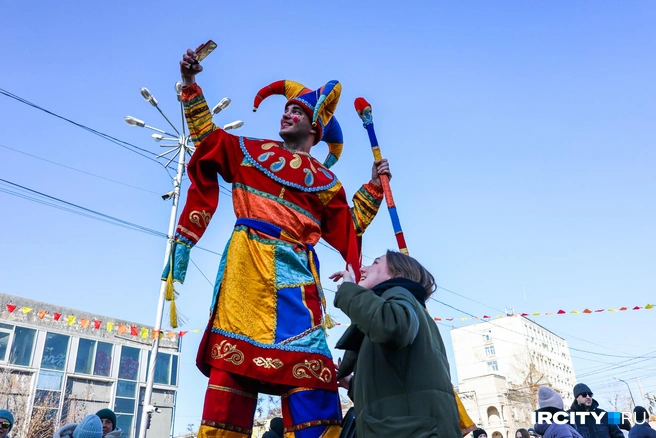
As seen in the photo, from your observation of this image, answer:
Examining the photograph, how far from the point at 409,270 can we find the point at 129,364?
22.9m

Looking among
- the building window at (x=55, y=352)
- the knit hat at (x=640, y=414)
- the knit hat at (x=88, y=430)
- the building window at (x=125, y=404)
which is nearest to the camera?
the knit hat at (x=88, y=430)

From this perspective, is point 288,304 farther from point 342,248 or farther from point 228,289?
point 342,248

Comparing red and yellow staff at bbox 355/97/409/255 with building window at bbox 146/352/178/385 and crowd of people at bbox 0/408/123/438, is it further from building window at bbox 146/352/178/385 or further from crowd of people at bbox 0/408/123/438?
building window at bbox 146/352/178/385

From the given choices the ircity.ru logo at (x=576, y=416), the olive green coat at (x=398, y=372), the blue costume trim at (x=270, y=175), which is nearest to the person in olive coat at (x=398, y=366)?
the olive green coat at (x=398, y=372)

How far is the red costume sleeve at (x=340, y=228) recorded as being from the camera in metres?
3.17

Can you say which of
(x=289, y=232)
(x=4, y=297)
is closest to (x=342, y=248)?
(x=289, y=232)

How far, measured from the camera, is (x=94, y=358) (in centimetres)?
2158

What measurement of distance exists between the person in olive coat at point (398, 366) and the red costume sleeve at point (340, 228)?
2.86 feet

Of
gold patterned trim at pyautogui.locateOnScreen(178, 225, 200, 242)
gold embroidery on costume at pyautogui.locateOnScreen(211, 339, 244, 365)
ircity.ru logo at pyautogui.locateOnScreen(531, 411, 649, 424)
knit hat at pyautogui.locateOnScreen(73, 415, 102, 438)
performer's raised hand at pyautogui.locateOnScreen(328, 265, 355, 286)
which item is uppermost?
gold patterned trim at pyautogui.locateOnScreen(178, 225, 200, 242)

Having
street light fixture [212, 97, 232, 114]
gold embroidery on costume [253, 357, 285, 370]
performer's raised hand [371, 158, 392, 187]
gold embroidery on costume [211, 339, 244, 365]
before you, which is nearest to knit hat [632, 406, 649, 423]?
performer's raised hand [371, 158, 392, 187]

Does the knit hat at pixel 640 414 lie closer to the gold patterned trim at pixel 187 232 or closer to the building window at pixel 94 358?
the gold patterned trim at pixel 187 232

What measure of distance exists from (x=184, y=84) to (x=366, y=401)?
1.98 m

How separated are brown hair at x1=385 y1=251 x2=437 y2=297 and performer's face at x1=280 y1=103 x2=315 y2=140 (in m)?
1.08

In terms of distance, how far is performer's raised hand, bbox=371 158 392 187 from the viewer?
347 centimetres
